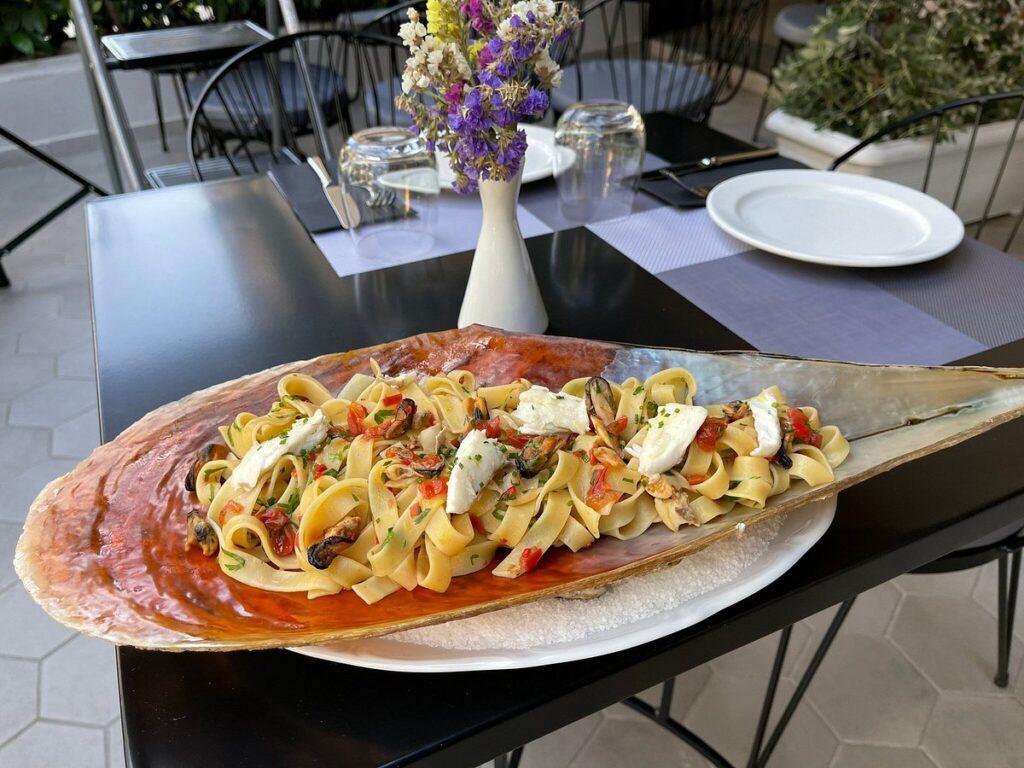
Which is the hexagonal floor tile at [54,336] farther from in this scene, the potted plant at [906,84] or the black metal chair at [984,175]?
the potted plant at [906,84]

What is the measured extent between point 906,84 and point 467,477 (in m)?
2.76

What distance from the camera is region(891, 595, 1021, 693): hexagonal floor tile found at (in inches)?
65.9

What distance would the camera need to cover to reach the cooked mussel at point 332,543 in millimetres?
648

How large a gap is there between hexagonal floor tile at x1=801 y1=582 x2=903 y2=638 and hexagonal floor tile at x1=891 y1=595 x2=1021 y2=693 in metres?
0.02

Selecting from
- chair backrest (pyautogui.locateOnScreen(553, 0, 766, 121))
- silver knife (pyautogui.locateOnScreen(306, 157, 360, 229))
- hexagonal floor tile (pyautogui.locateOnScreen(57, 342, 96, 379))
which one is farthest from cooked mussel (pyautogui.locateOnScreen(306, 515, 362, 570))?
chair backrest (pyautogui.locateOnScreen(553, 0, 766, 121))

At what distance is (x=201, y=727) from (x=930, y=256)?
1.19m

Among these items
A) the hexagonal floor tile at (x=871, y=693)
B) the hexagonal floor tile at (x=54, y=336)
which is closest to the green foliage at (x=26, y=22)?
the hexagonal floor tile at (x=54, y=336)

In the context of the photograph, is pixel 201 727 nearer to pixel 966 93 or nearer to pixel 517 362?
pixel 517 362

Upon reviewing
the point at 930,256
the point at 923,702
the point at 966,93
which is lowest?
the point at 923,702

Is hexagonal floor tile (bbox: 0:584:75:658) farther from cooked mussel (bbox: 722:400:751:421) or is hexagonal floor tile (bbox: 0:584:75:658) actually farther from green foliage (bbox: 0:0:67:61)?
green foliage (bbox: 0:0:67:61)

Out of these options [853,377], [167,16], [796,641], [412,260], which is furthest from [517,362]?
[167,16]

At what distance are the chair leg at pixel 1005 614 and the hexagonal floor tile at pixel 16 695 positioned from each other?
6.26 feet

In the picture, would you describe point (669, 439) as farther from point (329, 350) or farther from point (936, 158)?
point (936, 158)

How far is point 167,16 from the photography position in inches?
172
